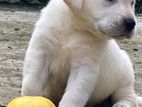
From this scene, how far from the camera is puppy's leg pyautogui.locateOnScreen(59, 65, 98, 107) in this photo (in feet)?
15.6

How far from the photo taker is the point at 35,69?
498cm

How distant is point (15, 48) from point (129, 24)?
3.92 m

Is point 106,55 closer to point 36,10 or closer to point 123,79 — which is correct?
point 123,79

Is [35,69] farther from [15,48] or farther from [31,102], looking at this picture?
[15,48]

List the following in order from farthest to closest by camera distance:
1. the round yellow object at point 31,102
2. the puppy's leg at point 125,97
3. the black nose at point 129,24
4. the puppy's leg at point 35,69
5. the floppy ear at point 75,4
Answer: the puppy's leg at point 125,97
the puppy's leg at point 35,69
the floppy ear at point 75,4
the black nose at point 129,24
the round yellow object at point 31,102

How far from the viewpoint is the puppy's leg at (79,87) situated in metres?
4.74

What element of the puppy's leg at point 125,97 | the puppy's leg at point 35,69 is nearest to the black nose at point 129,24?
the puppy's leg at point 35,69

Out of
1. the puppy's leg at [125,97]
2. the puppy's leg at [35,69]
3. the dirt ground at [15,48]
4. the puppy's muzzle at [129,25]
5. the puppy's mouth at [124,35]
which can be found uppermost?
the puppy's muzzle at [129,25]

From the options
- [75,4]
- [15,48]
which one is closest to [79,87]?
[75,4]

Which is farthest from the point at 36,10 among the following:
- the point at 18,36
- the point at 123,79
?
the point at 123,79

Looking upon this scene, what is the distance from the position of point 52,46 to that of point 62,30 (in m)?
0.17

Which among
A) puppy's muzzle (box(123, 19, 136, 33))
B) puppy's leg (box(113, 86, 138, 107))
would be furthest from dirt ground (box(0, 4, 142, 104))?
puppy's muzzle (box(123, 19, 136, 33))

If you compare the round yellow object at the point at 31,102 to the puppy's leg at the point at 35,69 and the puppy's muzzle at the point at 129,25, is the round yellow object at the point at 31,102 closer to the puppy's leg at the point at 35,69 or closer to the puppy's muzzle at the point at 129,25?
the puppy's leg at the point at 35,69

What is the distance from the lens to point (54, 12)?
5.05 m
